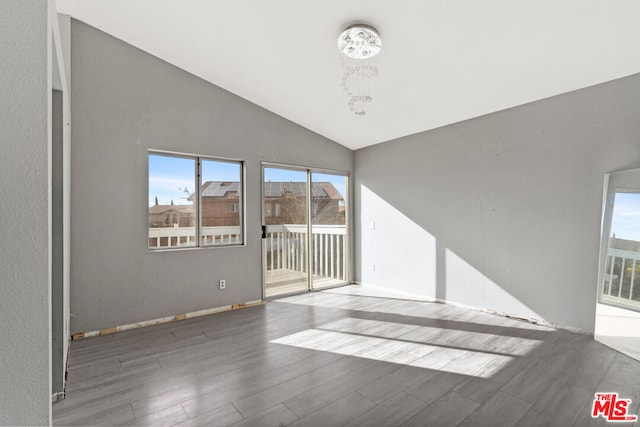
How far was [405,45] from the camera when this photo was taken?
2.75 meters

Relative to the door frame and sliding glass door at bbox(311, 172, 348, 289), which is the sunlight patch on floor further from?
sliding glass door at bbox(311, 172, 348, 289)

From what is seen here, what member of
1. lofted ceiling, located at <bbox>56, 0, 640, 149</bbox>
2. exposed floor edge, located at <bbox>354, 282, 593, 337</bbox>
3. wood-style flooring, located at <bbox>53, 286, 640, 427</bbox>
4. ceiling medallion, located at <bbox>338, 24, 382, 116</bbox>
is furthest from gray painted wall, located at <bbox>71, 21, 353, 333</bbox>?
exposed floor edge, located at <bbox>354, 282, 593, 337</bbox>

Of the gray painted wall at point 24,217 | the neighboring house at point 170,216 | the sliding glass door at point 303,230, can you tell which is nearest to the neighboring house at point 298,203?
the sliding glass door at point 303,230

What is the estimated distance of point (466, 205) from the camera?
3967 mm

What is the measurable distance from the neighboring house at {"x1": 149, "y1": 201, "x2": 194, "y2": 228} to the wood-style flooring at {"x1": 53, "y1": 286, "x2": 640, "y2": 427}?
1.17 metres

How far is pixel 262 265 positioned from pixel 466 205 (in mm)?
2877

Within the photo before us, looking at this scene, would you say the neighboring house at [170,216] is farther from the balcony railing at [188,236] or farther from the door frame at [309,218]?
the door frame at [309,218]

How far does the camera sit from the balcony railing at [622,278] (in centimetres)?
263

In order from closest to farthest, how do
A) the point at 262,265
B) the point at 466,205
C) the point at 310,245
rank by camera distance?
the point at 466,205 → the point at 262,265 → the point at 310,245

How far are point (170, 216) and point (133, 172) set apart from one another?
2.09ft

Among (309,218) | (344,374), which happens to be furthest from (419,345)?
(309,218)

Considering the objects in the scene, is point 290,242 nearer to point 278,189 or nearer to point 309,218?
point 309,218

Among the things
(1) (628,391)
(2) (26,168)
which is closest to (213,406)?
(2) (26,168)

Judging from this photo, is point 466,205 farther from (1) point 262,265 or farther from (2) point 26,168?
(2) point 26,168
